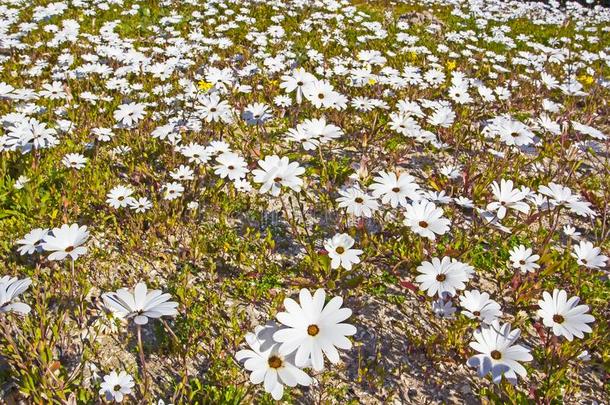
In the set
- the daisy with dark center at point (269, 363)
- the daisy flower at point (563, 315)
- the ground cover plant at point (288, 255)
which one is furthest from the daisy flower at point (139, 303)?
the daisy flower at point (563, 315)

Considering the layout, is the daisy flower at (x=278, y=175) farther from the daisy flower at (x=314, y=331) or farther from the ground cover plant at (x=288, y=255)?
the daisy flower at (x=314, y=331)

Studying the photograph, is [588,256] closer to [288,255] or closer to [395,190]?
[395,190]

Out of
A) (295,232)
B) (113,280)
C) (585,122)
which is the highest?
(585,122)

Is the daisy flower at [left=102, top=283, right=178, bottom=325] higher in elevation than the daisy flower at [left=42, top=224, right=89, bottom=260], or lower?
higher

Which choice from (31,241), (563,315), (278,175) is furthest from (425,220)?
(31,241)

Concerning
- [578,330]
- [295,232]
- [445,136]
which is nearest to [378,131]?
[445,136]

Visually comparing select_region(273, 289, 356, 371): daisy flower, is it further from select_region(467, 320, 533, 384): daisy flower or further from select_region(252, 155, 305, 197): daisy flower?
select_region(252, 155, 305, 197): daisy flower

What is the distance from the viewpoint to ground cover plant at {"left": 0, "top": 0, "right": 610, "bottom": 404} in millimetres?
2695

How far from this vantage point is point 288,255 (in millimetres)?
4191

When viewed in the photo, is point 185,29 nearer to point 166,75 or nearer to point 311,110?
point 166,75

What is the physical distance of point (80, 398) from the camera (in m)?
2.64

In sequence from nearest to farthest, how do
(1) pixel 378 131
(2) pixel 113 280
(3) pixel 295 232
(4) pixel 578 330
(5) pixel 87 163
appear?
(4) pixel 578 330 < (2) pixel 113 280 < (3) pixel 295 232 < (5) pixel 87 163 < (1) pixel 378 131

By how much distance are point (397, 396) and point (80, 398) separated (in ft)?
6.76

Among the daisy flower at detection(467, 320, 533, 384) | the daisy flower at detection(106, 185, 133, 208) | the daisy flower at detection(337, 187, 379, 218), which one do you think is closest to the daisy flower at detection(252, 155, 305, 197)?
the daisy flower at detection(337, 187, 379, 218)
